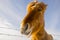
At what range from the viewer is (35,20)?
3.21 feet

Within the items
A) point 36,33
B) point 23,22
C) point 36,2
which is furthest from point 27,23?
point 36,2

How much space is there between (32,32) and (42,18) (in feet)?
0.51

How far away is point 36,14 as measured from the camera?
3.32ft

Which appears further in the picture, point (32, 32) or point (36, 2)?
point (36, 2)

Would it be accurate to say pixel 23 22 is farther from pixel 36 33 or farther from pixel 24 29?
pixel 36 33

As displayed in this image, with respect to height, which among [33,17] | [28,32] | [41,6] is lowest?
[28,32]

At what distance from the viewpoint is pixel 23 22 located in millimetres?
928

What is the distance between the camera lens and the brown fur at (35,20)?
93 cm

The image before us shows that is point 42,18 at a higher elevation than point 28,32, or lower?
higher

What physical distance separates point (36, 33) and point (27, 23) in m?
0.14

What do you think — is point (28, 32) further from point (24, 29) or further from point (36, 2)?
point (36, 2)

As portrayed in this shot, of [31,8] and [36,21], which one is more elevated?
[31,8]

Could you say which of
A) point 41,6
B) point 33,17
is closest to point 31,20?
point 33,17

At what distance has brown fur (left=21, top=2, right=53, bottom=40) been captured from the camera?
3.06 feet
